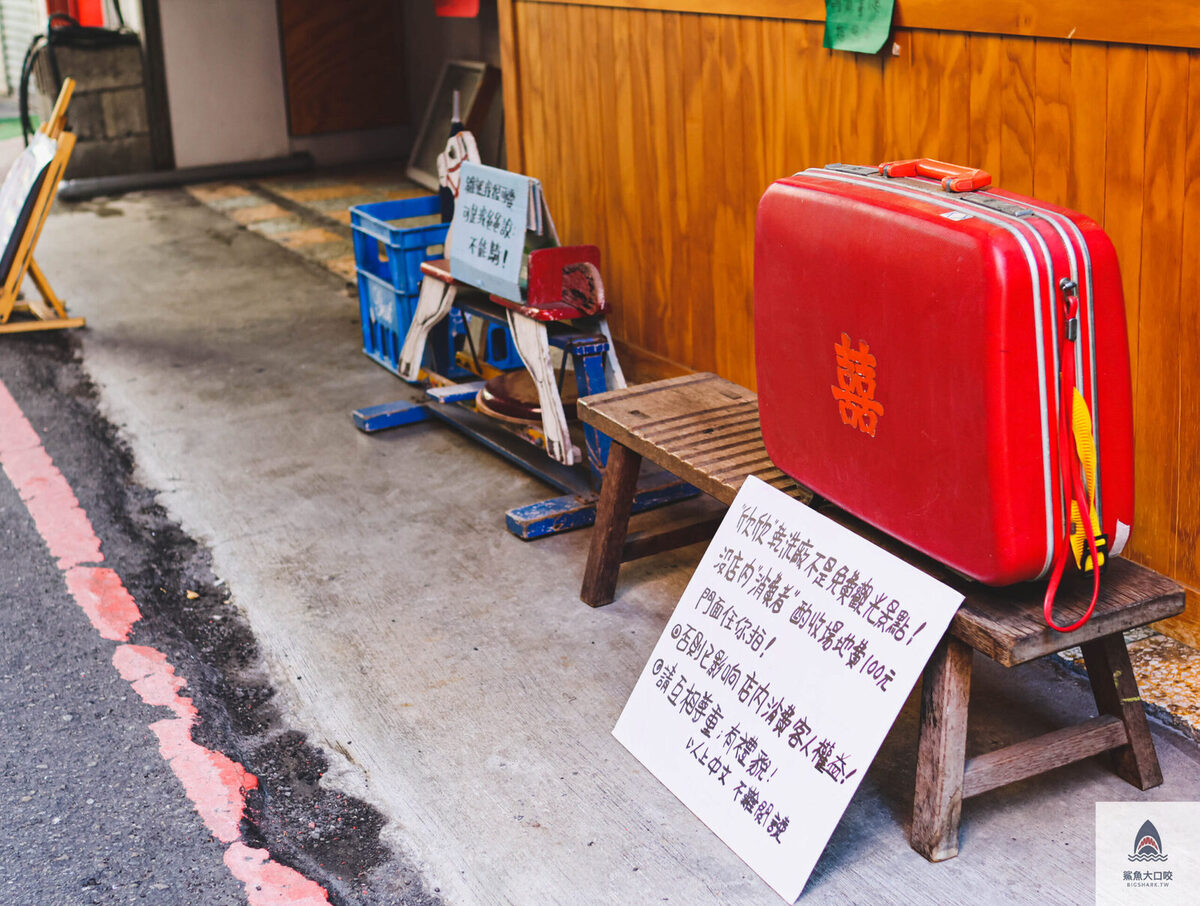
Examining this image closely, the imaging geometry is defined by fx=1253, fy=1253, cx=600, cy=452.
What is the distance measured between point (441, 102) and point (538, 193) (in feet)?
19.4

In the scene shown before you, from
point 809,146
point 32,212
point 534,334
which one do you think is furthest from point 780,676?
point 32,212

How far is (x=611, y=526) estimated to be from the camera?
350cm

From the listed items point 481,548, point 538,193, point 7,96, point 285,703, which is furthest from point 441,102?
point 7,96

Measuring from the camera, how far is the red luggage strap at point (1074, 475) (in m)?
2.16

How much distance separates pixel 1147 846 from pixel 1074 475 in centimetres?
84

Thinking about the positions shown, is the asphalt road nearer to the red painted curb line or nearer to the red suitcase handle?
the red painted curb line

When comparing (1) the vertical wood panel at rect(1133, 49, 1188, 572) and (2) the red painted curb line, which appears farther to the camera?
(1) the vertical wood panel at rect(1133, 49, 1188, 572)

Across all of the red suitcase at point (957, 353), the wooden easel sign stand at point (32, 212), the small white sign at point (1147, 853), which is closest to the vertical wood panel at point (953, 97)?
the red suitcase at point (957, 353)

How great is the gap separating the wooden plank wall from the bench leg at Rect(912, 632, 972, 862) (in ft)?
3.38

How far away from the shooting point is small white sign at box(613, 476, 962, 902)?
241 centimetres

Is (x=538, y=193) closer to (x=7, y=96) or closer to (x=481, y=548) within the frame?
(x=481, y=548)

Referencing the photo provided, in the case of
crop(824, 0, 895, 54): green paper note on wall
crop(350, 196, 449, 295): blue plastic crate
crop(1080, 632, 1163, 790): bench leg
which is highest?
crop(824, 0, 895, 54): green paper note on wall

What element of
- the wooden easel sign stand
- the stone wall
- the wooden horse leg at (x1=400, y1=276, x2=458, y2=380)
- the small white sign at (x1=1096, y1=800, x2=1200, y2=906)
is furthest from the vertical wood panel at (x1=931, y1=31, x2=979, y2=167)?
the stone wall

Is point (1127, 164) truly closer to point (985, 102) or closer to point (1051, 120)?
point (1051, 120)
